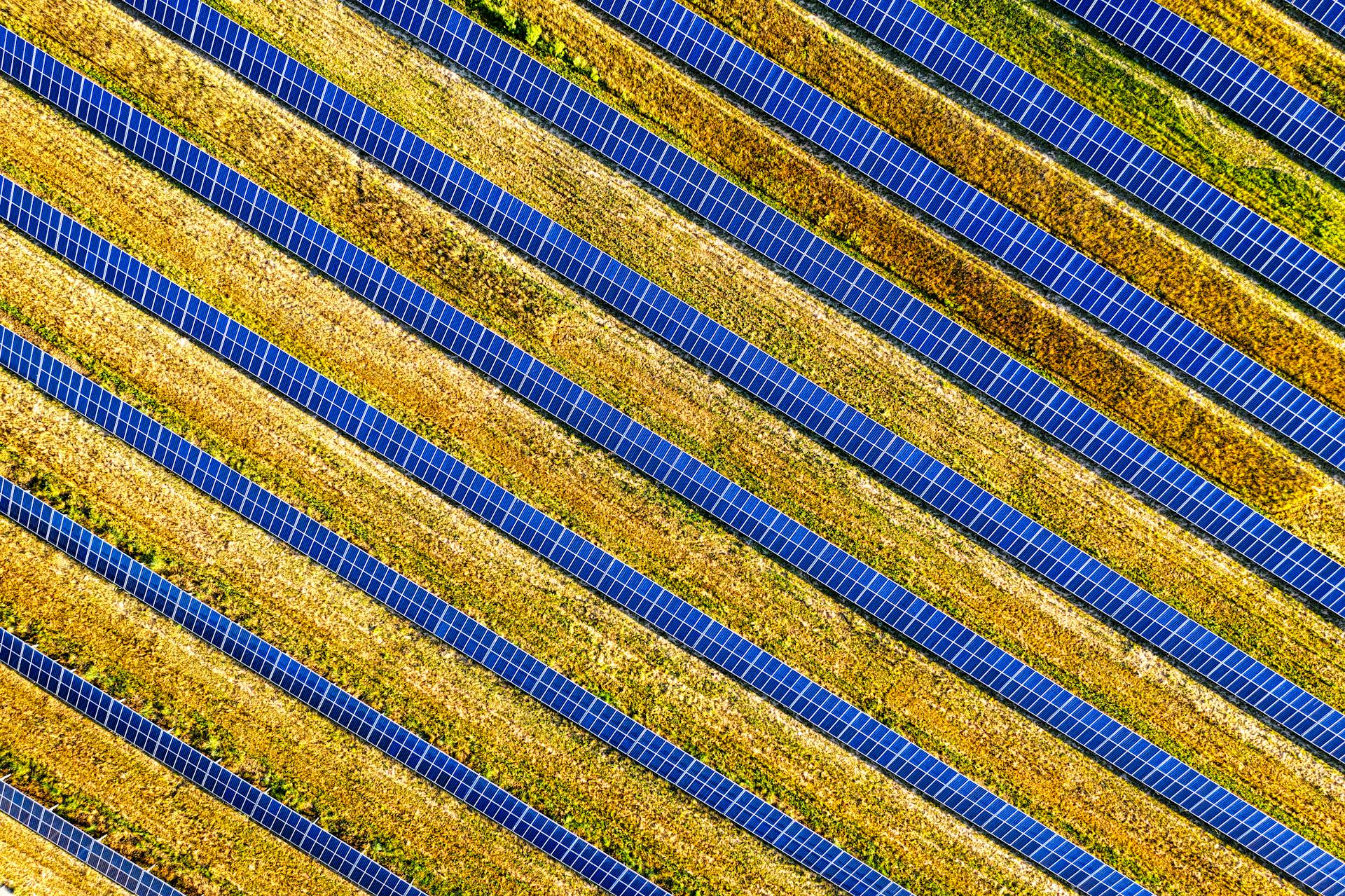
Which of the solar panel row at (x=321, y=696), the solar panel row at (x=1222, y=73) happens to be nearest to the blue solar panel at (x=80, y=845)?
the solar panel row at (x=321, y=696)

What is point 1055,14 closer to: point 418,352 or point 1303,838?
point 418,352

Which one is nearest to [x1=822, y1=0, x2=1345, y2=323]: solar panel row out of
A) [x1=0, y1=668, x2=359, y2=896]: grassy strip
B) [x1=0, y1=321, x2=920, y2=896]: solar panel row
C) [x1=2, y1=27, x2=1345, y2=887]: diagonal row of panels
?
[x1=2, y1=27, x2=1345, y2=887]: diagonal row of panels

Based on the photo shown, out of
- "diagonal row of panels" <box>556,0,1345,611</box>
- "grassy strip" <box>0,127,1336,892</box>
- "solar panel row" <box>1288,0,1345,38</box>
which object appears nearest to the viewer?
"solar panel row" <box>1288,0,1345,38</box>

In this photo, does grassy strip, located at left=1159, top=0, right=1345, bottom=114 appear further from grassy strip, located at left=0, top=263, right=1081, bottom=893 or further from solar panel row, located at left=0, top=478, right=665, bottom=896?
solar panel row, located at left=0, top=478, right=665, bottom=896

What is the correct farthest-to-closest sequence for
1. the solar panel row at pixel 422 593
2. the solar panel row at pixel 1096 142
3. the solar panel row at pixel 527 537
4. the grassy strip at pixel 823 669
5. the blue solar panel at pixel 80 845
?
1. the blue solar panel at pixel 80 845
2. the grassy strip at pixel 823 669
3. the solar panel row at pixel 422 593
4. the solar panel row at pixel 527 537
5. the solar panel row at pixel 1096 142

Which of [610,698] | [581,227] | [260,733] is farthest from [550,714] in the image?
[581,227]

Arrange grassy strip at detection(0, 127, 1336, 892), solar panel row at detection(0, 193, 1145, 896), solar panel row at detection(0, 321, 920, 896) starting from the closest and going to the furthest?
1. solar panel row at detection(0, 193, 1145, 896)
2. solar panel row at detection(0, 321, 920, 896)
3. grassy strip at detection(0, 127, 1336, 892)

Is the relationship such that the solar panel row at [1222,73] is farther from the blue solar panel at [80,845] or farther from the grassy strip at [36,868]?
the grassy strip at [36,868]

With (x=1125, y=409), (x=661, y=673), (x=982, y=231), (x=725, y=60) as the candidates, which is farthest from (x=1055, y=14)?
(x=661, y=673)
